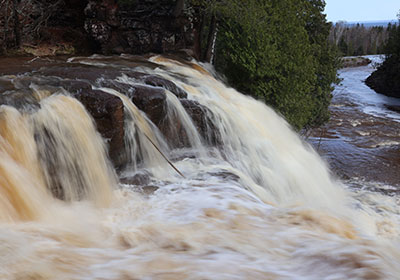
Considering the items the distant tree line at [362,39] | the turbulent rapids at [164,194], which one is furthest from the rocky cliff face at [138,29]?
the distant tree line at [362,39]

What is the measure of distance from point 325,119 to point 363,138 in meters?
1.63

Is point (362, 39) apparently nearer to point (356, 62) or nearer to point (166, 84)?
point (356, 62)

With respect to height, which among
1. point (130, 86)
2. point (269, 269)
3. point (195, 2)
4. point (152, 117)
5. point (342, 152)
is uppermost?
point (195, 2)

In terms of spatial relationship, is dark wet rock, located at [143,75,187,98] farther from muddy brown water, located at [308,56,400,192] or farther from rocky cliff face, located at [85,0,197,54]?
rocky cliff face, located at [85,0,197,54]

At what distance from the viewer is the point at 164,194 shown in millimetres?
5094

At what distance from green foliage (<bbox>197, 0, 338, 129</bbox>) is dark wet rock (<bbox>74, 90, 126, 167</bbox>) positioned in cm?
644

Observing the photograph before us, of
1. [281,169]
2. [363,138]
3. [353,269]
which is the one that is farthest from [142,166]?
[363,138]

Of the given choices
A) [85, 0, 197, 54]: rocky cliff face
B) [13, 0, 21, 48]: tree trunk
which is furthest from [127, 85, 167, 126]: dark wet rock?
[85, 0, 197, 54]: rocky cliff face

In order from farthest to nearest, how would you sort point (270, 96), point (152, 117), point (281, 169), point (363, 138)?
point (363, 138) → point (270, 96) → point (281, 169) → point (152, 117)

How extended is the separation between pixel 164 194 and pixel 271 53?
7.59 metres

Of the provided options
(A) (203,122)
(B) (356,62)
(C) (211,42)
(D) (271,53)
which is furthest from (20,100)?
(B) (356,62)

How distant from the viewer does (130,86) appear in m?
6.76

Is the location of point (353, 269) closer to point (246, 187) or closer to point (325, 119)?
point (246, 187)

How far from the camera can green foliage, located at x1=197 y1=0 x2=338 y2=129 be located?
11609 millimetres
